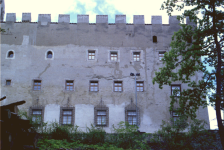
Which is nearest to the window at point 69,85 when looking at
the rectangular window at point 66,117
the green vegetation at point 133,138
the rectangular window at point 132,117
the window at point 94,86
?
the window at point 94,86

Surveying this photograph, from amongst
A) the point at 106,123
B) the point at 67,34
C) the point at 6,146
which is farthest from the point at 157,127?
the point at 6,146

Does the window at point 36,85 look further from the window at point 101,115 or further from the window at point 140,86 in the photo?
the window at point 140,86

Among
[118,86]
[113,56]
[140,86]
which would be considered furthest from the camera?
[113,56]

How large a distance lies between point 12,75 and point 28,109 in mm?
3632

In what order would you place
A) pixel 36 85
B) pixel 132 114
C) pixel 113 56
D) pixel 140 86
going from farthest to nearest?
pixel 113 56 < pixel 140 86 < pixel 36 85 < pixel 132 114

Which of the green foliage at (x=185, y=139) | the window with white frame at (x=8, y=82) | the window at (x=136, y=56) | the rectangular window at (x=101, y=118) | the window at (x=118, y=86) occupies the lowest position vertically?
the green foliage at (x=185, y=139)

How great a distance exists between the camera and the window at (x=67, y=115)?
86.7ft

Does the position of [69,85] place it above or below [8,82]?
below

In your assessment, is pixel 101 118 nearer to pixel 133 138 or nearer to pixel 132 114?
pixel 132 114

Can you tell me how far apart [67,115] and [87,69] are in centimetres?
460

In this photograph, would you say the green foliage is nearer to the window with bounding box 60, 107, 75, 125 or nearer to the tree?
the tree

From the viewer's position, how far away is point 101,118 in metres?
26.7

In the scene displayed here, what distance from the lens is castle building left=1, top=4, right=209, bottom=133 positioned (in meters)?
26.8

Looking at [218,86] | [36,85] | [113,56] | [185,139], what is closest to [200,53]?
[218,86]
